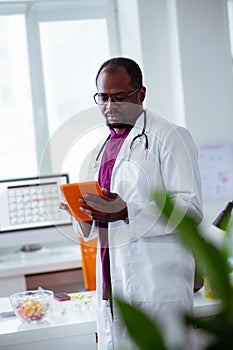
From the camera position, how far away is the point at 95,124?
73.4 inches

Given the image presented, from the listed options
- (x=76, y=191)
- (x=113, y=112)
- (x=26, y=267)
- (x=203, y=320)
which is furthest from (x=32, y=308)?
(x=26, y=267)

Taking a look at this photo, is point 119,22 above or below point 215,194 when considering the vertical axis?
above

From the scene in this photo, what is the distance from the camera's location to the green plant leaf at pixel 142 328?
50 centimetres

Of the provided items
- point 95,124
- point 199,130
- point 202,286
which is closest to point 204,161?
point 199,130

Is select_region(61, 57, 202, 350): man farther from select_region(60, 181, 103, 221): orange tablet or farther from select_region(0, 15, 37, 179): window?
select_region(0, 15, 37, 179): window

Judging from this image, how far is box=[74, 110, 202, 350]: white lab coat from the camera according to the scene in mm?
1704

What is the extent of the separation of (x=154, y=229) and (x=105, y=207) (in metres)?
0.16

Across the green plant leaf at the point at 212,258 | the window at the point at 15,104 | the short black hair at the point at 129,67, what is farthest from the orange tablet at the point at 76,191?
the window at the point at 15,104

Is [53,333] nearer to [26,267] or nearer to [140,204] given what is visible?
[140,204]

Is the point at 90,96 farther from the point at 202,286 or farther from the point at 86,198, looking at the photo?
the point at 86,198

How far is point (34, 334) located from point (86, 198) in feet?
1.68

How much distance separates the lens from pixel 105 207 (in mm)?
1643

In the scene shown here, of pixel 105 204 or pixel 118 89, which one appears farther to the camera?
pixel 118 89

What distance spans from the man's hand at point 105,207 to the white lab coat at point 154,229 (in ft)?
0.11
